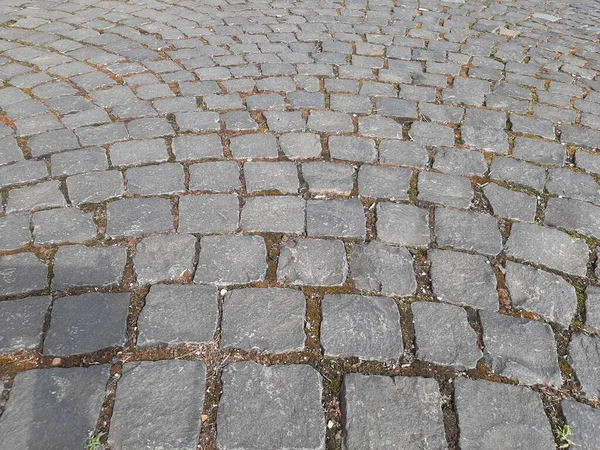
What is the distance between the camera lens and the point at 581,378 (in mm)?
2121

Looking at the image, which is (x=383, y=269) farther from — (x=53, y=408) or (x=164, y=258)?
(x=53, y=408)

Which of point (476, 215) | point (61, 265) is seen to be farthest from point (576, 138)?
point (61, 265)

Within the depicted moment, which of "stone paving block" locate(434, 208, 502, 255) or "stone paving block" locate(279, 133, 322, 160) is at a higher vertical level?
"stone paving block" locate(279, 133, 322, 160)

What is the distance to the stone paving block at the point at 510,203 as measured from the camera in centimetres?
293

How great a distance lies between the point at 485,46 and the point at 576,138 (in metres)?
1.92

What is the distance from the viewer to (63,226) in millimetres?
2709

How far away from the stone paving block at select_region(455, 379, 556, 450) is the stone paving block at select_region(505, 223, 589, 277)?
2.68ft

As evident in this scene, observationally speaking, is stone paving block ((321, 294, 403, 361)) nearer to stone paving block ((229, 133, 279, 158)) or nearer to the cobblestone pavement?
the cobblestone pavement

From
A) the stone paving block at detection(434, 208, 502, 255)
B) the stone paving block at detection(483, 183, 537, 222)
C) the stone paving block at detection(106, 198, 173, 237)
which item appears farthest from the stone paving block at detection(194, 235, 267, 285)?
the stone paving block at detection(483, 183, 537, 222)

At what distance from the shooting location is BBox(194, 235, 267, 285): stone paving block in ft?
8.07

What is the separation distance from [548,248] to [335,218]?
3.61 feet

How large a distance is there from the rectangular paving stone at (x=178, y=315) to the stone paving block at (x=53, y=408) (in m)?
0.24

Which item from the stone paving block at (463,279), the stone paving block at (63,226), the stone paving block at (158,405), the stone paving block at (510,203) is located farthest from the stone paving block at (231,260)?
the stone paving block at (510,203)

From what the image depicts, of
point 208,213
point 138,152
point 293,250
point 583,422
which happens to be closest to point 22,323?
point 208,213
